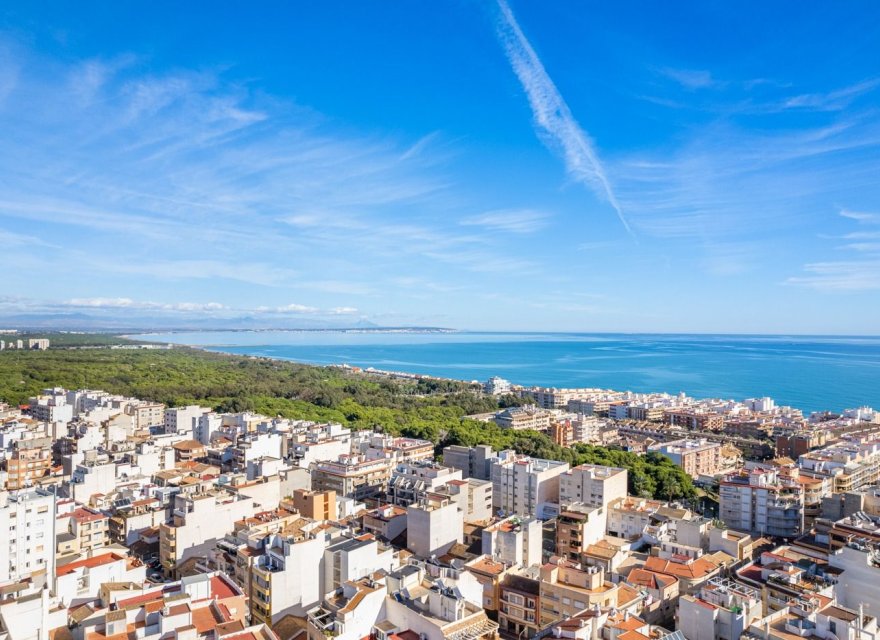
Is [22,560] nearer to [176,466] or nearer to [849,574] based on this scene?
[176,466]

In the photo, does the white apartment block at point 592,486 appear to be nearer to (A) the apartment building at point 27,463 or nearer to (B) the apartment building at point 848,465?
(B) the apartment building at point 848,465

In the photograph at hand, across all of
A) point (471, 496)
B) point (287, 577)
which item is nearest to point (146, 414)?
point (471, 496)

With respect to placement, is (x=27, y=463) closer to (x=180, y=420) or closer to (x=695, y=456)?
(x=180, y=420)

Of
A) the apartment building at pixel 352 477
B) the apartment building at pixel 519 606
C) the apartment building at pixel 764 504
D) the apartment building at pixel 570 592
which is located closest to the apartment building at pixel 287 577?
the apartment building at pixel 519 606

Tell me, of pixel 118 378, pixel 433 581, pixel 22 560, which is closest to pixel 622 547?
pixel 433 581

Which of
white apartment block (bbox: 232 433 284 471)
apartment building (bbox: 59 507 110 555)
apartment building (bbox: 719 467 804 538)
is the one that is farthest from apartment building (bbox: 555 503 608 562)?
white apartment block (bbox: 232 433 284 471)

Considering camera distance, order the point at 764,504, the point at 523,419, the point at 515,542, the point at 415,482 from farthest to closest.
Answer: the point at 523,419 → the point at 764,504 → the point at 415,482 → the point at 515,542
